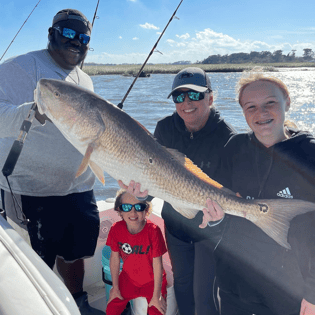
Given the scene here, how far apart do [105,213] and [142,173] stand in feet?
6.30

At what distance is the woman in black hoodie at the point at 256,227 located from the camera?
1.90 m

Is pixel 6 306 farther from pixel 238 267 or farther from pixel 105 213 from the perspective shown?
pixel 105 213

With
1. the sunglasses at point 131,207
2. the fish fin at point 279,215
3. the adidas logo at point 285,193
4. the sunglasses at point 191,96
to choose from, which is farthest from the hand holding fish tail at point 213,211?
the sunglasses at point 191,96

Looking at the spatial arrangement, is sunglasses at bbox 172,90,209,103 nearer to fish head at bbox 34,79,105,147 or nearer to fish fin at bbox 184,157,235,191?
fish fin at bbox 184,157,235,191

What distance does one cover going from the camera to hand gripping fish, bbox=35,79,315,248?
A: 86.5 inches

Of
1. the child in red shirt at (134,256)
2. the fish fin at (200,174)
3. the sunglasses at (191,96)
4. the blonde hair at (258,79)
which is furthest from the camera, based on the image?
the child in red shirt at (134,256)

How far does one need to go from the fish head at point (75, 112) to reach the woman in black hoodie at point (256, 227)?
105 cm

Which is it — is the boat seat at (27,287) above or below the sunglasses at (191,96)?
below

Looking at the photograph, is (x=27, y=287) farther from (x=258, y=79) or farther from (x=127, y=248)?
(x=258, y=79)

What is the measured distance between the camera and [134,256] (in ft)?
9.37

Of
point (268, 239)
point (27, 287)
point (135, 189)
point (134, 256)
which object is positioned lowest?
point (134, 256)

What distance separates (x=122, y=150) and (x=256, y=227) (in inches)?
44.7

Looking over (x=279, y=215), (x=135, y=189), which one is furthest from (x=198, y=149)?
(x=279, y=215)

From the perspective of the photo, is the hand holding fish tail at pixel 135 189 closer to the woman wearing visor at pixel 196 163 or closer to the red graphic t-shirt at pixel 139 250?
the woman wearing visor at pixel 196 163
